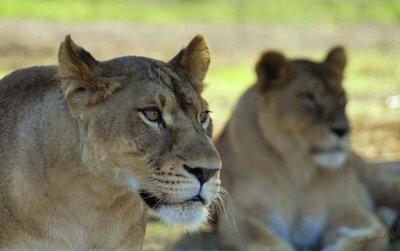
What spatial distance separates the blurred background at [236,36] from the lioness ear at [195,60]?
A: 4.20m

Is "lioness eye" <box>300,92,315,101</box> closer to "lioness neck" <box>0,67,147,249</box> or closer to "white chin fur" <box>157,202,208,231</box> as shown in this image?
"lioness neck" <box>0,67,147,249</box>

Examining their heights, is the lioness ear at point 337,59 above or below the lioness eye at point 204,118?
below

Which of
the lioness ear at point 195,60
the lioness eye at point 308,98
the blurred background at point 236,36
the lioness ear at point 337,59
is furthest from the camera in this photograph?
the blurred background at point 236,36

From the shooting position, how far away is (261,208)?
619 centimetres

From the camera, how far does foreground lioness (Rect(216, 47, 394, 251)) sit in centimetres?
602

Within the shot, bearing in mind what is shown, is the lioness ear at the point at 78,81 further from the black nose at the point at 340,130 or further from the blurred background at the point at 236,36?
the blurred background at the point at 236,36

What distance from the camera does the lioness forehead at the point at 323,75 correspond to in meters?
6.21

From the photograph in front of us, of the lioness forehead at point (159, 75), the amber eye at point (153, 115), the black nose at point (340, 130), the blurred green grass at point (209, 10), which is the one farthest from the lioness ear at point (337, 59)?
the blurred green grass at point (209, 10)

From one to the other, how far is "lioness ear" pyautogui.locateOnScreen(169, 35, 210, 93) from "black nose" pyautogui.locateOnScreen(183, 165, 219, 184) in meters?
0.66

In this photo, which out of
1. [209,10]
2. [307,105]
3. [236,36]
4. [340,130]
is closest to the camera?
[340,130]

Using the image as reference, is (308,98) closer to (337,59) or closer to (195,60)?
(337,59)

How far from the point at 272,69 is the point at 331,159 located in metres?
0.73

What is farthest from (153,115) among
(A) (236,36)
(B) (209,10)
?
(B) (209,10)

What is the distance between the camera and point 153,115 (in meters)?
3.83
